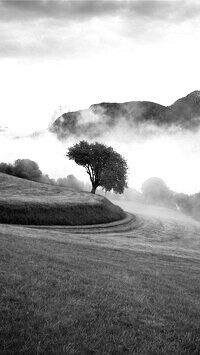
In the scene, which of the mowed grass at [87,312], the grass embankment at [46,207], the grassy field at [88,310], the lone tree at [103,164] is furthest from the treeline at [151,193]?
the mowed grass at [87,312]

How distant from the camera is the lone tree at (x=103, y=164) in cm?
10956

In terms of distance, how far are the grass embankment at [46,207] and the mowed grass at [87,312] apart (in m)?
40.5

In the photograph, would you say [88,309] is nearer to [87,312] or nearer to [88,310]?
[88,310]

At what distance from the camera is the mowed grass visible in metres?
10.8

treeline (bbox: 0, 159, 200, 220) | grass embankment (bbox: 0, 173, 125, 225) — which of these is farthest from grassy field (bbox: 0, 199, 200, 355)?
treeline (bbox: 0, 159, 200, 220)

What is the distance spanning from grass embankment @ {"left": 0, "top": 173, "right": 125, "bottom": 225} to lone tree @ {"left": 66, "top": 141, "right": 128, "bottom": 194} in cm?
1672

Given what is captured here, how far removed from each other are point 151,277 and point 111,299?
31.1 feet

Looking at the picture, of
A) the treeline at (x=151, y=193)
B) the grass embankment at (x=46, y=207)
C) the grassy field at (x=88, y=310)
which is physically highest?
the treeline at (x=151, y=193)

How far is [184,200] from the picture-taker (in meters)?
172

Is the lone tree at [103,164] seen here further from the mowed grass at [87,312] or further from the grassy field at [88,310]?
the mowed grass at [87,312]

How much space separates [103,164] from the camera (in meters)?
111

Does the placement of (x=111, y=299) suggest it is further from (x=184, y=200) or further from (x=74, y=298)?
(x=184, y=200)

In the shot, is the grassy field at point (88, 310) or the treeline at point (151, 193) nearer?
the grassy field at point (88, 310)

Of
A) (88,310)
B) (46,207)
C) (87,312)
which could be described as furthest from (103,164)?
(87,312)
